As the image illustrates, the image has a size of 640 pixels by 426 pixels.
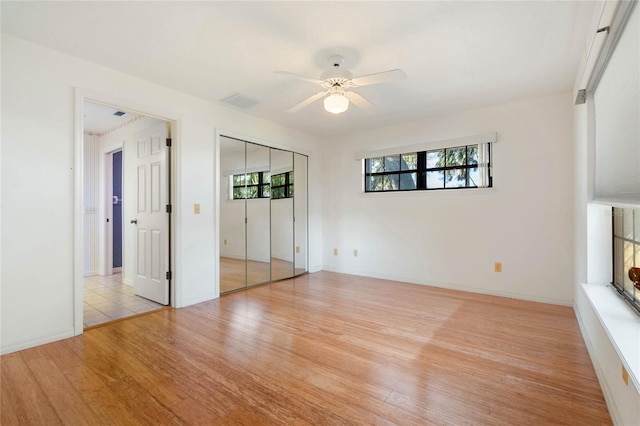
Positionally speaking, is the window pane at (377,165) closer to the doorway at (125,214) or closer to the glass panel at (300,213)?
the glass panel at (300,213)

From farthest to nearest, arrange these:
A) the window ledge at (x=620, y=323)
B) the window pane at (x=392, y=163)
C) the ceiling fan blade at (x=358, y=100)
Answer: the window pane at (x=392, y=163) < the ceiling fan blade at (x=358, y=100) < the window ledge at (x=620, y=323)

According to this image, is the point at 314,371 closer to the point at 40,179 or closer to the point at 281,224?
the point at 40,179

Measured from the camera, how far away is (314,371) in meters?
2.02

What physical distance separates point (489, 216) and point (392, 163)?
1631mm

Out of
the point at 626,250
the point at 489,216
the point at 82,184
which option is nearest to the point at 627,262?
the point at 626,250

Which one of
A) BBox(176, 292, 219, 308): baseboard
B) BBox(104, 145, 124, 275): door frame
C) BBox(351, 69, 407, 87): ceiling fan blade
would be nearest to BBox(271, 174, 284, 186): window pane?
BBox(176, 292, 219, 308): baseboard

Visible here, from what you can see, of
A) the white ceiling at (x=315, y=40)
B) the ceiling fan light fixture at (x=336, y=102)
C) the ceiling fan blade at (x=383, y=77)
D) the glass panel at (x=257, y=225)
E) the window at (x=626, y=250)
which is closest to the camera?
the window at (x=626, y=250)

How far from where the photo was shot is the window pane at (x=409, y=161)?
4.55 metres

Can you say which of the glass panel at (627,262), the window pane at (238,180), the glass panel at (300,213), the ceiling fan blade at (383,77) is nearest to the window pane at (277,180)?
the glass panel at (300,213)

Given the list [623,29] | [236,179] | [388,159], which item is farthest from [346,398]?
[388,159]

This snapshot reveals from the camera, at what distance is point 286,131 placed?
189 inches

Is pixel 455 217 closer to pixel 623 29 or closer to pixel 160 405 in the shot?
pixel 623 29

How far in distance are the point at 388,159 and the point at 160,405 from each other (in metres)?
4.24

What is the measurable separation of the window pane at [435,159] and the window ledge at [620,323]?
2.43 metres
